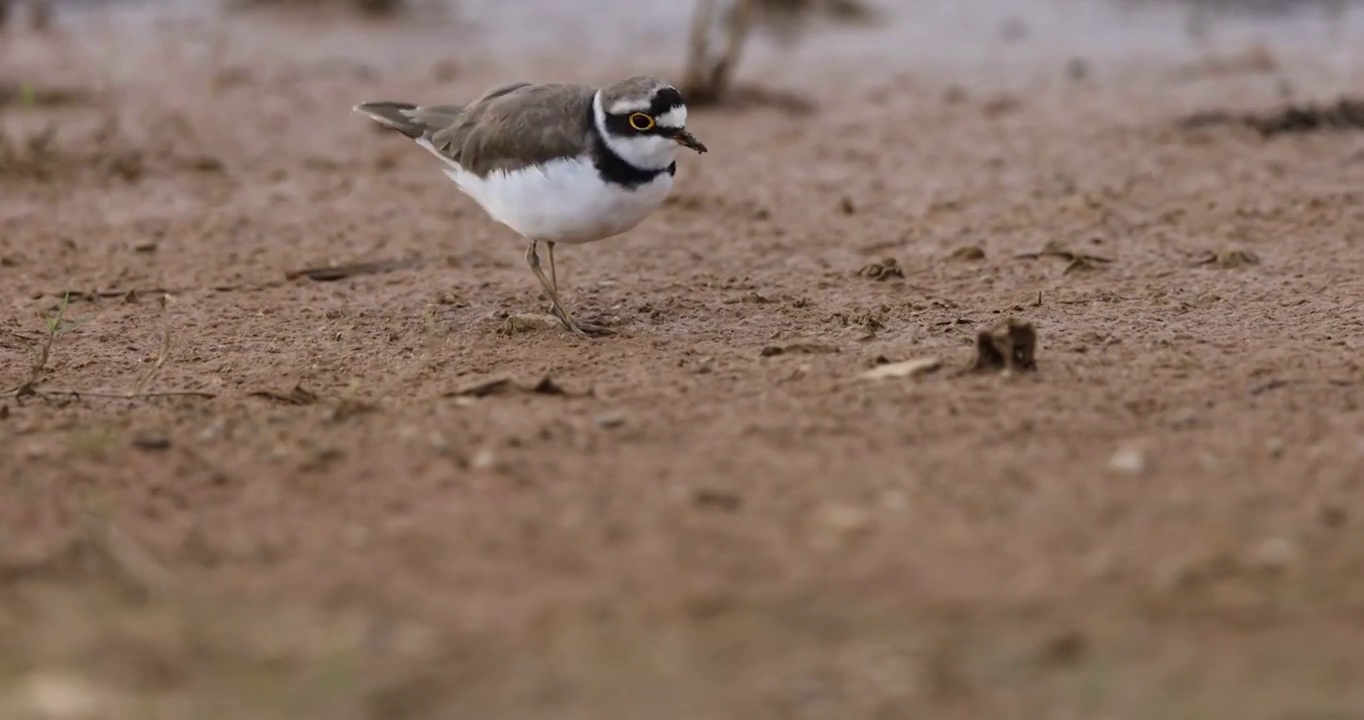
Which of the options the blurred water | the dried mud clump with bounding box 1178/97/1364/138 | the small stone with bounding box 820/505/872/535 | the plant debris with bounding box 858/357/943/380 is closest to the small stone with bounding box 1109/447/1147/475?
the small stone with bounding box 820/505/872/535

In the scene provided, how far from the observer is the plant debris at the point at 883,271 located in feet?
24.5

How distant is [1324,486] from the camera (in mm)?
4723

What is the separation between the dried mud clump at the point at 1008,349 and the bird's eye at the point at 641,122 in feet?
4.59

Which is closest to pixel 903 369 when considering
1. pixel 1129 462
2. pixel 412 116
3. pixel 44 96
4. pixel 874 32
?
pixel 1129 462

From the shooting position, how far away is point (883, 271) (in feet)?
24.6

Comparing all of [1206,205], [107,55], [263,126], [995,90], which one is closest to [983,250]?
[1206,205]

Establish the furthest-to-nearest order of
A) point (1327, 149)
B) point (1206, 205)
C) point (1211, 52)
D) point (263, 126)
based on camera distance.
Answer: point (1211, 52) < point (263, 126) < point (1327, 149) < point (1206, 205)

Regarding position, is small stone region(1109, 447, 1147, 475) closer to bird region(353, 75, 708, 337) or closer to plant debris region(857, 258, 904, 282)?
bird region(353, 75, 708, 337)

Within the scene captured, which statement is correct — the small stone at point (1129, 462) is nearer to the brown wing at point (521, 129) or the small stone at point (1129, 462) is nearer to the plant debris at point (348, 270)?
the brown wing at point (521, 129)

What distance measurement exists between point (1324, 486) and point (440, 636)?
2238 millimetres

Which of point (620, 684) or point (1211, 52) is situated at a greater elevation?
point (1211, 52)

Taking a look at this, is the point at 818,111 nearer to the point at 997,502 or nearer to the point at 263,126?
the point at 263,126

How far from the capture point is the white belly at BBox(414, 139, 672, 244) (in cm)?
638

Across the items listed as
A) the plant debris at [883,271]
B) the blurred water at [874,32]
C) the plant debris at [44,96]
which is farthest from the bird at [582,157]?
the blurred water at [874,32]
